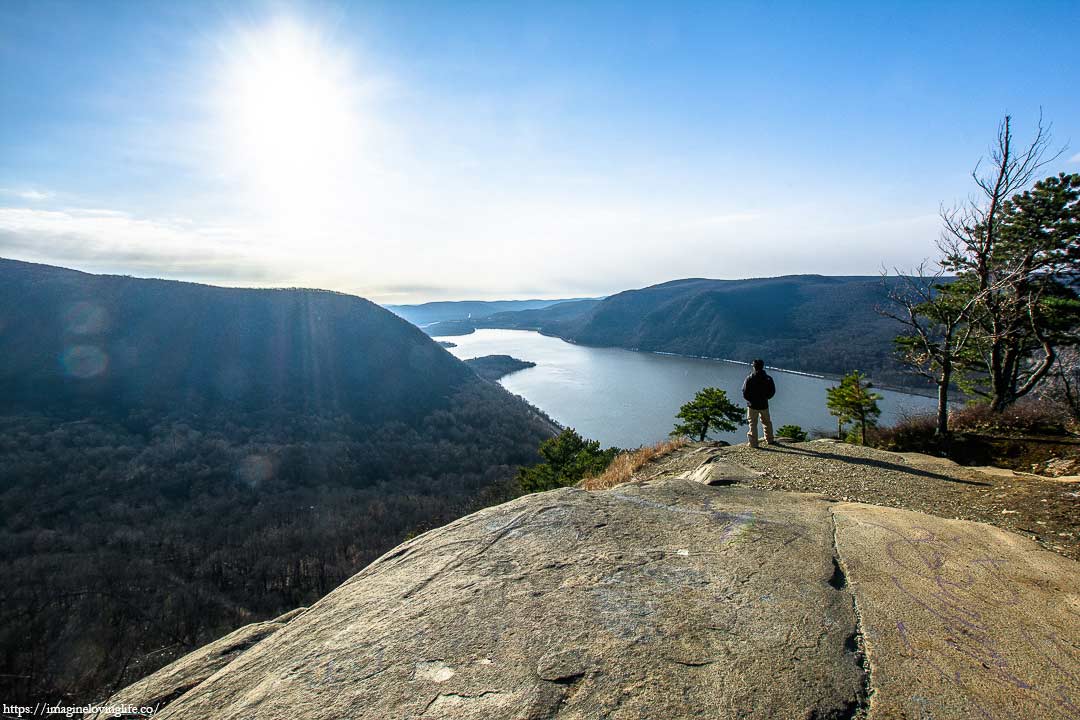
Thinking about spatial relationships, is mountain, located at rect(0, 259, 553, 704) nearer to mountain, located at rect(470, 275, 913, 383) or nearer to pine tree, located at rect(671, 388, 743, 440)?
pine tree, located at rect(671, 388, 743, 440)

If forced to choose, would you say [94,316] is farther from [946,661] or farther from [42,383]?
[946,661]

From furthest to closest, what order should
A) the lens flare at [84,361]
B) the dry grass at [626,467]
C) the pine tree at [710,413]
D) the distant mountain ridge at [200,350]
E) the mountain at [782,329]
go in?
1. the mountain at [782,329]
2. the distant mountain ridge at [200,350]
3. the lens flare at [84,361]
4. the pine tree at [710,413]
5. the dry grass at [626,467]

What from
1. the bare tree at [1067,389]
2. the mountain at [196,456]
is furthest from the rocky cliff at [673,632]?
the mountain at [196,456]

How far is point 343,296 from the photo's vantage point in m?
77.7

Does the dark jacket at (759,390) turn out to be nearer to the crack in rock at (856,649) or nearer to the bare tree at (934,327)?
the bare tree at (934,327)

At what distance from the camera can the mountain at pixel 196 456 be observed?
17.5 m

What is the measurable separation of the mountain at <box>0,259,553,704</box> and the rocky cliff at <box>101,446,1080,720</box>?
13.8 metres

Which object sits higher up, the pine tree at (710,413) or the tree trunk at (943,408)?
the tree trunk at (943,408)

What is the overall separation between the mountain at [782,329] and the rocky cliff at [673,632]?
10908 cm

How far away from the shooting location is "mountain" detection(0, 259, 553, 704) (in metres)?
17.5

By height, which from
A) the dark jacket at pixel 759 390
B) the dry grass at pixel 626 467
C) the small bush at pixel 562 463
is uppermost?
the dark jacket at pixel 759 390

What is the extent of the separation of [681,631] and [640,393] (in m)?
89.4

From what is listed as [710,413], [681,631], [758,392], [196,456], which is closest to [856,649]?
[681,631]

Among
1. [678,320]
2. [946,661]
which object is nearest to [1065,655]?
[946,661]
